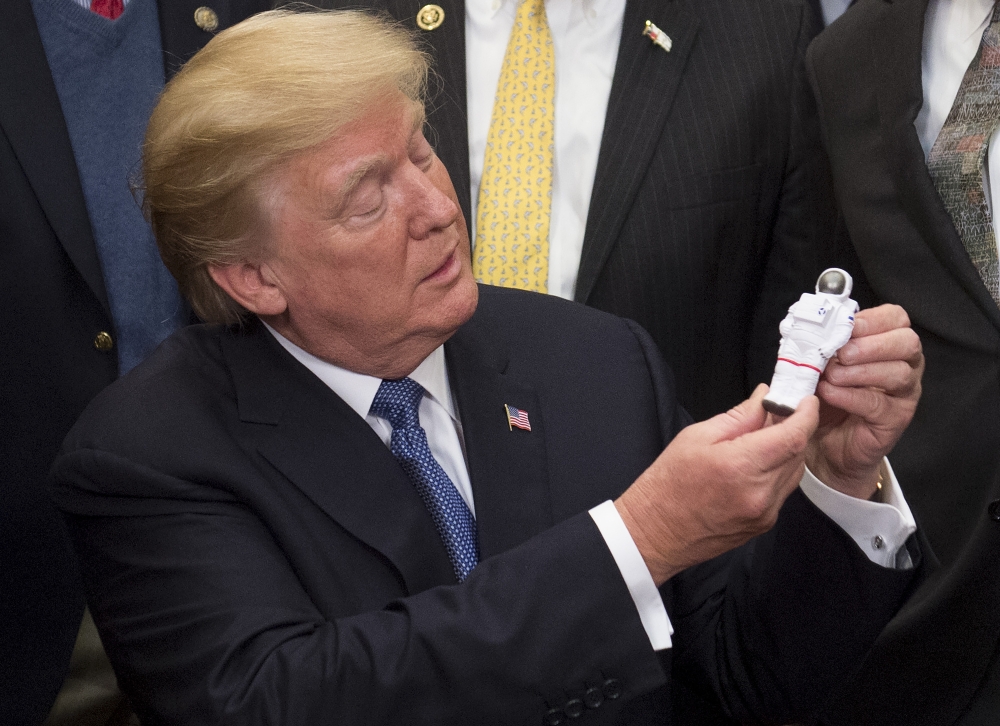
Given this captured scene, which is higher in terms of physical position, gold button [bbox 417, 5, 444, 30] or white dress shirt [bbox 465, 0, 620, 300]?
gold button [bbox 417, 5, 444, 30]

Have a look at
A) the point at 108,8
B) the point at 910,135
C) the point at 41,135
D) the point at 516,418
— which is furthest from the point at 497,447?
the point at 108,8

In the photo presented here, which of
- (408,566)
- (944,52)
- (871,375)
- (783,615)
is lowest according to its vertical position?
(783,615)

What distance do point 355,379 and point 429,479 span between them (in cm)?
23

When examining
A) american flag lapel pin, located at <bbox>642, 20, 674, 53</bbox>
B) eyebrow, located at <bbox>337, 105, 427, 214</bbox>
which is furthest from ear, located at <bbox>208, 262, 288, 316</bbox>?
american flag lapel pin, located at <bbox>642, 20, 674, 53</bbox>

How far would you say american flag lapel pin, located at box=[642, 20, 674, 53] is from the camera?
9.82ft

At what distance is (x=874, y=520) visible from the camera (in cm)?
209

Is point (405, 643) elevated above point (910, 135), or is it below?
below

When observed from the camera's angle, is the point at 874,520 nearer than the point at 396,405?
Yes

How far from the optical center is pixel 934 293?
8.91 feet

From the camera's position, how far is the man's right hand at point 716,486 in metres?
1.76

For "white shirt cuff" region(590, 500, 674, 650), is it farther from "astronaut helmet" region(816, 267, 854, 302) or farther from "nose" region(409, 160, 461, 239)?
"nose" region(409, 160, 461, 239)

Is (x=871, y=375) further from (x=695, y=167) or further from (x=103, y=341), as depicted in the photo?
(x=103, y=341)

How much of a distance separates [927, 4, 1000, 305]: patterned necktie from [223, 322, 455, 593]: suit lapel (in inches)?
52.5

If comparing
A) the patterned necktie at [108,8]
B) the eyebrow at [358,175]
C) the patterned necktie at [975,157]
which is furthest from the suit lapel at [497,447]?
the patterned necktie at [108,8]
